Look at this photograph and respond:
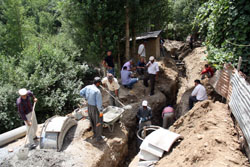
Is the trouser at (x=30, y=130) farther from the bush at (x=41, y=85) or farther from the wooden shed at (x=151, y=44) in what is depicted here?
the wooden shed at (x=151, y=44)

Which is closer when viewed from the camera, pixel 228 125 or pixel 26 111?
pixel 228 125

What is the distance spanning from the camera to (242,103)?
4.88m

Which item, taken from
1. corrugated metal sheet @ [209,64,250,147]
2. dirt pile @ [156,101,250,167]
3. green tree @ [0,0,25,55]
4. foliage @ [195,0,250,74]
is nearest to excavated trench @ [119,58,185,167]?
dirt pile @ [156,101,250,167]

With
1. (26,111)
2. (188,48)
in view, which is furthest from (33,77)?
(188,48)

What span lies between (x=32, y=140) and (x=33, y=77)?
511cm

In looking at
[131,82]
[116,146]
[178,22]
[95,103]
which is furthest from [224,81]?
[178,22]

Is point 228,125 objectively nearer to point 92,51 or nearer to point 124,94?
point 124,94

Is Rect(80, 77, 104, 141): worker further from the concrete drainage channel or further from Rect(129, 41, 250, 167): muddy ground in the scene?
Rect(129, 41, 250, 167): muddy ground

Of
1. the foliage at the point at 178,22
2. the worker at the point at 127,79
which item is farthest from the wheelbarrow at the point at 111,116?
the foliage at the point at 178,22

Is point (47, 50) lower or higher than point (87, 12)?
lower

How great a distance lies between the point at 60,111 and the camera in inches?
Result: 420

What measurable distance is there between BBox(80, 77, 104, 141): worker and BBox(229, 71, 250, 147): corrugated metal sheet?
13.5 feet

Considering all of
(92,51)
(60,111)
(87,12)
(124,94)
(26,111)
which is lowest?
(60,111)

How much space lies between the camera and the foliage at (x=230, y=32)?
7.08 metres
